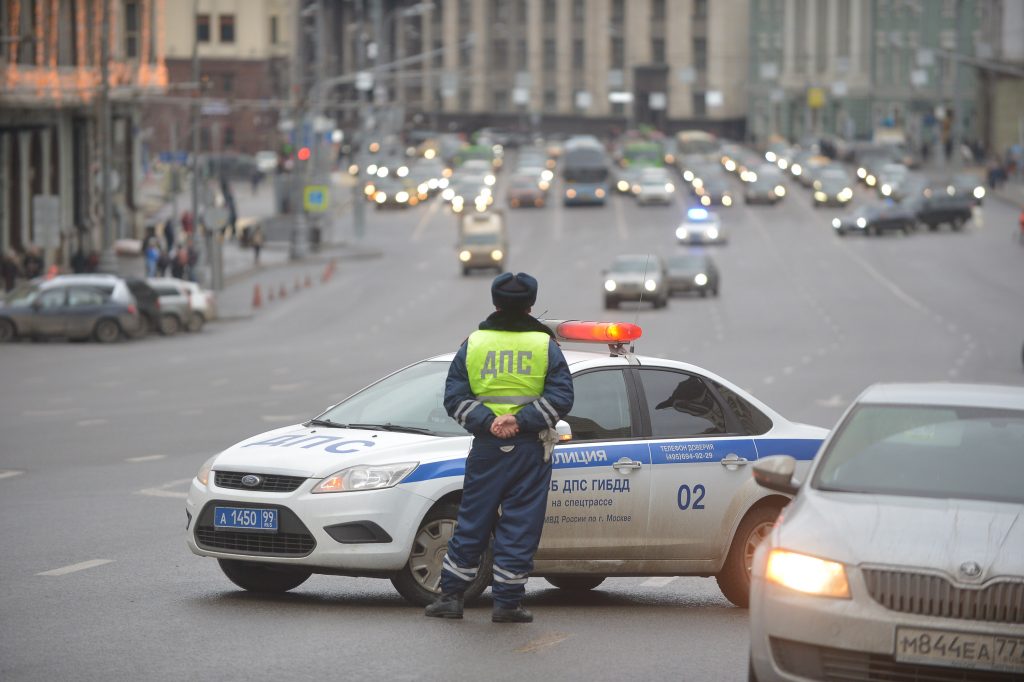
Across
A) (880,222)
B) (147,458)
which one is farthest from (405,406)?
(880,222)

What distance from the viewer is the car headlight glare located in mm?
7312

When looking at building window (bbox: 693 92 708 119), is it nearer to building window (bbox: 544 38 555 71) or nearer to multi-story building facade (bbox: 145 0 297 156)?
building window (bbox: 544 38 555 71)

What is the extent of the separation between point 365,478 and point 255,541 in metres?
0.69

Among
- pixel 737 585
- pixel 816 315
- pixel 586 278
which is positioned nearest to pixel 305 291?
pixel 586 278

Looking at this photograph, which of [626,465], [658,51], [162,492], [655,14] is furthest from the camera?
[658,51]

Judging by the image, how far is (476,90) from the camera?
6683 inches

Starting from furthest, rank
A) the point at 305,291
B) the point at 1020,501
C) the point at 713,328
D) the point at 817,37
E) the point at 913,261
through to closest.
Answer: the point at 817,37
the point at 913,261
the point at 305,291
the point at 713,328
the point at 1020,501

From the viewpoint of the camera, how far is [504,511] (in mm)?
9508

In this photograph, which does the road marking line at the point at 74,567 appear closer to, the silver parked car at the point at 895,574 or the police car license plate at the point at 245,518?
the police car license plate at the point at 245,518

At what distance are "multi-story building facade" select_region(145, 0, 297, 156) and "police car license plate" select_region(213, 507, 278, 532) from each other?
101 m

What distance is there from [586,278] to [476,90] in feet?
361

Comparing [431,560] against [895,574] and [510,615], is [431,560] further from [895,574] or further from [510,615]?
[895,574]

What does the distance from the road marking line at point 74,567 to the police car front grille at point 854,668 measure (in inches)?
214

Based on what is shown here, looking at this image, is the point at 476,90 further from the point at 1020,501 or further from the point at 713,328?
the point at 1020,501
